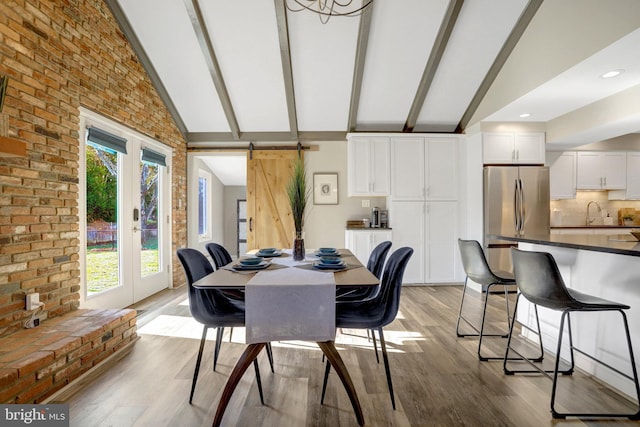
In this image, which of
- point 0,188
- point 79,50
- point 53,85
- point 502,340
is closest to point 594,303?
point 502,340

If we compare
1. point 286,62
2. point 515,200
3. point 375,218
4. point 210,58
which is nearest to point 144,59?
point 210,58

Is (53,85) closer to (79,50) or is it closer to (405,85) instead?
(79,50)

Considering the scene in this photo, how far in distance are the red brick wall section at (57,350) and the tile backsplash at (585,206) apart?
611 centimetres

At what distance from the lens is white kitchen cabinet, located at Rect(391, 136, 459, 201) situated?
498cm

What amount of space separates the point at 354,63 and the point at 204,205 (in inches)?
163

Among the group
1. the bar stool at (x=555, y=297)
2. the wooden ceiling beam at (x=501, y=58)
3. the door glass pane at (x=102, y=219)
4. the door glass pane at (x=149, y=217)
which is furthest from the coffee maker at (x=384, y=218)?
the door glass pane at (x=102, y=219)

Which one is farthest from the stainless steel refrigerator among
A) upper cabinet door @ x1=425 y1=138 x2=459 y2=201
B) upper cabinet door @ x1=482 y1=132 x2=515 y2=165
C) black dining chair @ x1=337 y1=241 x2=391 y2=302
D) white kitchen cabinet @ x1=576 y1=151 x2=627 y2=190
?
black dining chair @ x1=337 y1=241 x2=391 y2=302

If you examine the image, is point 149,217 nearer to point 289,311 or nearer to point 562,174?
point 289,311

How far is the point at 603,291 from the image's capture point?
2.22 metres

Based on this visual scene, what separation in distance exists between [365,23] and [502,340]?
3552 mm

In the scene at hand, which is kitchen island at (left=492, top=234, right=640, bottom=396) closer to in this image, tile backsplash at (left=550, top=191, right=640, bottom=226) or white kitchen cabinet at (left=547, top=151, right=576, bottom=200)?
white kitchen cabinet at (left=547, top=151, right=576, bottom=200)

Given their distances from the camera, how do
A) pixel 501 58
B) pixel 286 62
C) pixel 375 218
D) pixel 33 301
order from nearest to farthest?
pixel 33 301
pixel 501 58
pixel 286 62
pixel 375 218

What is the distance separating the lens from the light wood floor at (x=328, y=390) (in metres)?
1.77

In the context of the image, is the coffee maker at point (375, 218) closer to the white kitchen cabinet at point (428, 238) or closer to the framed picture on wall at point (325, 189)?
the white kitchen cabinet at point (428, 238)
